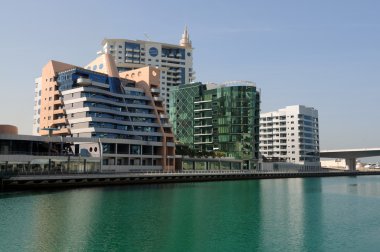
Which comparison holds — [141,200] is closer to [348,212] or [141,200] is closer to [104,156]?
[348,212]

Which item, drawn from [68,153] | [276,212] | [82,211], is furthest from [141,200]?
[68,153]

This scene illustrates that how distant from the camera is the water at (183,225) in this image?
128ft

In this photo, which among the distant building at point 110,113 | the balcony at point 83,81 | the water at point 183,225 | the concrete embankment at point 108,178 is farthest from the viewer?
the balcony at point 83,81

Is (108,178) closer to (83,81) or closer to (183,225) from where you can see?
(83,81)

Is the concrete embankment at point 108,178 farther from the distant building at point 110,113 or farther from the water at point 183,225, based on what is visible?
the water at point 183,225

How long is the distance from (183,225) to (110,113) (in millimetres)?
99116

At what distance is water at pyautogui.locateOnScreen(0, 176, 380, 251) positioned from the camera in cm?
3909

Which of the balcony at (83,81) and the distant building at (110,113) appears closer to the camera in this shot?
the distant building at (110,113)

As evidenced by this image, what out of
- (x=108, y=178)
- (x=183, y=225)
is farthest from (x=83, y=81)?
(x=183, y=225)

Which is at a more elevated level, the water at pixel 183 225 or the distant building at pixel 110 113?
the distant building at pixel 110 113

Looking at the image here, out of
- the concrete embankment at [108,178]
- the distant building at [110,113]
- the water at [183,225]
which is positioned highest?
the distant building at [110,113]

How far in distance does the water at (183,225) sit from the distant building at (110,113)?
67057mm

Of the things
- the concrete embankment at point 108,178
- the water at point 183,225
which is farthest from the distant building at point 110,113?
the water at point 183,225

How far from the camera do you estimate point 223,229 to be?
4669cm
